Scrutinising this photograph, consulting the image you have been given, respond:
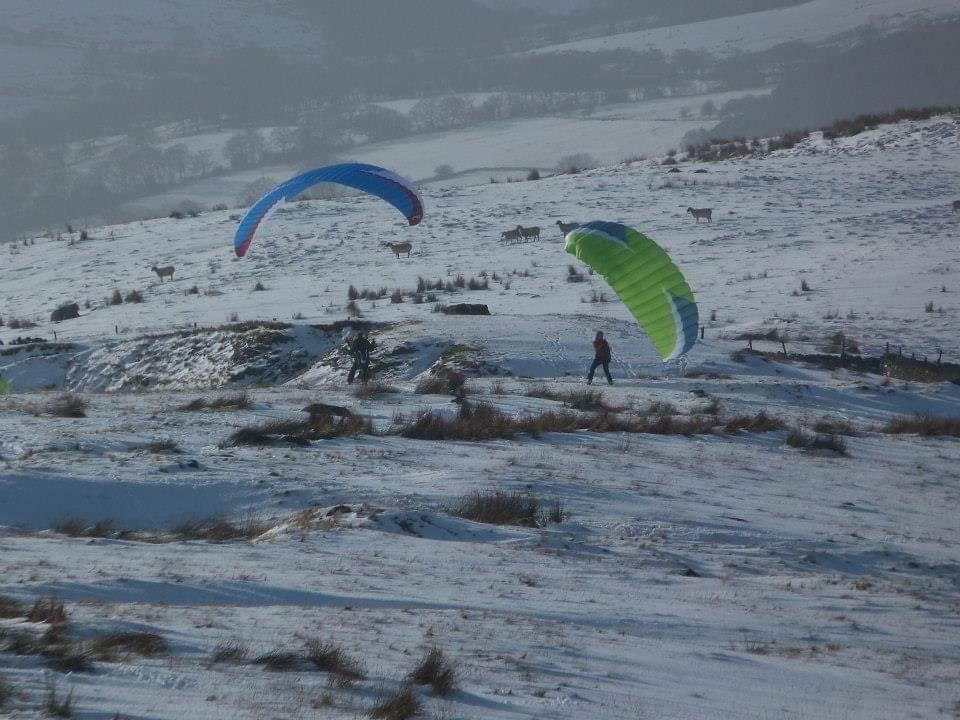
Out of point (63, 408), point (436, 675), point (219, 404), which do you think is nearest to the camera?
point (436, 675)

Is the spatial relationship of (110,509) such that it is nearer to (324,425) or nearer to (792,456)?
(324,425)

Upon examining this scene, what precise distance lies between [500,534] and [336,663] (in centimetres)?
338

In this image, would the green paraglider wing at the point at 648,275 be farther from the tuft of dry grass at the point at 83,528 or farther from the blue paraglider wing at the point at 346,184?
the tuft of dry grass at the point at 83,528

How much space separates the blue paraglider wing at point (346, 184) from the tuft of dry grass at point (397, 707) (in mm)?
13299

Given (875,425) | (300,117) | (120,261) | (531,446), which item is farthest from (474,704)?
(300,117)

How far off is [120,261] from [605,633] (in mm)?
33744

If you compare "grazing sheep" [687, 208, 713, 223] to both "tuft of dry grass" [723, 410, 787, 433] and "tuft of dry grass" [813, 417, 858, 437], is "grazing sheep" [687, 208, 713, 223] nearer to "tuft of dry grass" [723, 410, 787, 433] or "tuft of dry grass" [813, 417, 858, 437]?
"tuft of dry grass" [813, 417, 858, 437]

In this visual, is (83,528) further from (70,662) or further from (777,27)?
(777,27)

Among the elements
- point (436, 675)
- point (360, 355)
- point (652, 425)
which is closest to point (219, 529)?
point (436, 675)

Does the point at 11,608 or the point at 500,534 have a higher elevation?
the point at 11,608

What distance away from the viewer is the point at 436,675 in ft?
15.2

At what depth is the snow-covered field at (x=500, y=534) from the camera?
4.84m

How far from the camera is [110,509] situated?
8.47 m

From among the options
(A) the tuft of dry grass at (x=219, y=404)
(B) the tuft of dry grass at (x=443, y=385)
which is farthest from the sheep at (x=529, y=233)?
(A) the tuft of dry grass at (x=219, y=404)
